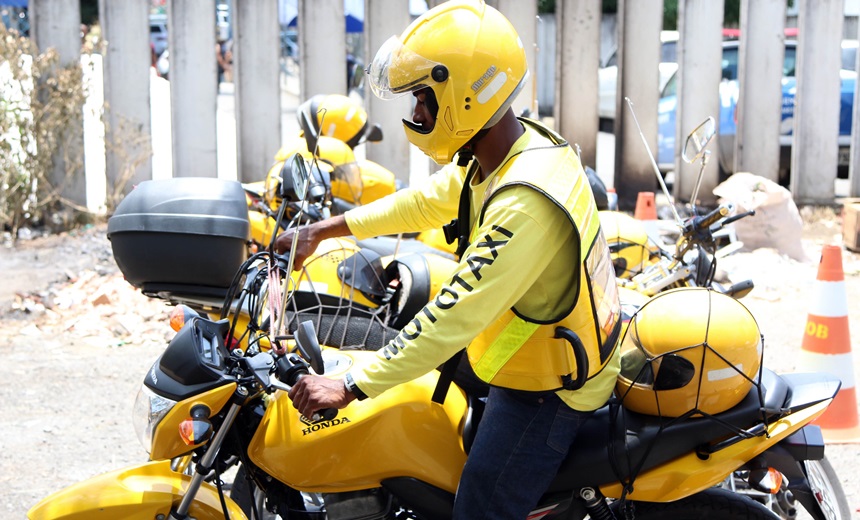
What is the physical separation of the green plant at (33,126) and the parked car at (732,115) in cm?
528

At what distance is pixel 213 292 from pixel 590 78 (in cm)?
694

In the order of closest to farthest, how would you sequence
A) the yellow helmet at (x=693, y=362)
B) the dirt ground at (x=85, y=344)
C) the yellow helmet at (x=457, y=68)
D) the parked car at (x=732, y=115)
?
1. the yellow helmet at (x=457, y=68)
2. the yellow helmet at (x=693, y=362)
3. the dirt ground at (x=85, y=344)
4. the parked car at (x=732, y=115)

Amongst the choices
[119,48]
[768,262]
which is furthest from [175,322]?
[119,48]

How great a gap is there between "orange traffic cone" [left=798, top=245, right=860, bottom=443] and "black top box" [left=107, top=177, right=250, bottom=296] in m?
2.86

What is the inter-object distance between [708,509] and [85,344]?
4713 millimetres

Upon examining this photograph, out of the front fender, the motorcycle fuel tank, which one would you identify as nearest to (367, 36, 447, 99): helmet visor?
the motorcycle fuel tank

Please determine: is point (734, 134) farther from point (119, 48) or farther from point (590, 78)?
point (119, 48)

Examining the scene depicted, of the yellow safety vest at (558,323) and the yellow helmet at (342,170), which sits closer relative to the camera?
the yellow safety vest at (558,323)

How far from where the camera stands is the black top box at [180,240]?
3256mm

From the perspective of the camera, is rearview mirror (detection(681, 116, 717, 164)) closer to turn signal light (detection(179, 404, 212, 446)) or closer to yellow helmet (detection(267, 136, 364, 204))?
yellow helmet (detection(267, 136, 364, 204))

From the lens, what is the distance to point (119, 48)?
30.3ft

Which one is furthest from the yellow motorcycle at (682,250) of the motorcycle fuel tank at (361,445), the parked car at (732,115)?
the parked car at (732,115)

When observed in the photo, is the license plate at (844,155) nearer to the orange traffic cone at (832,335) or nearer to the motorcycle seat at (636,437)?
the orange traffic cone at (832,335)

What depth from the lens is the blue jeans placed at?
262 cm
